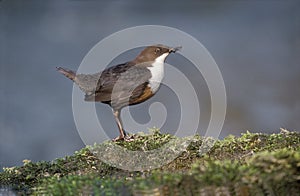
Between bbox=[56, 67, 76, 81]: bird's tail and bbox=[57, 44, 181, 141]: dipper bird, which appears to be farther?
bbox=[56, 67, 76, 81]: bird's tail

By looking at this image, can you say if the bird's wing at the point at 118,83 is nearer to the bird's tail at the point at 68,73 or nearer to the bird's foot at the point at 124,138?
the bird's tail at the point at 68,73

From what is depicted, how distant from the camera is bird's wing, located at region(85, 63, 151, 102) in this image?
492cm

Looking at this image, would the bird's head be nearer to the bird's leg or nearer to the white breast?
the white breast

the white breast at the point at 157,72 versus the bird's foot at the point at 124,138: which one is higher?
the white breast at the point at 157,72

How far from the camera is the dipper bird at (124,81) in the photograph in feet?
16.2

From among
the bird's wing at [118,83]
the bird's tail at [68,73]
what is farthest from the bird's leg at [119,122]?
the bird's tail at [68,73]

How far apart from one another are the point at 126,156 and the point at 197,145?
700 millimetres

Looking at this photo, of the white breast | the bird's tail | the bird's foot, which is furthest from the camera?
the bird's tail

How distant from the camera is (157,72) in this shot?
505 cm

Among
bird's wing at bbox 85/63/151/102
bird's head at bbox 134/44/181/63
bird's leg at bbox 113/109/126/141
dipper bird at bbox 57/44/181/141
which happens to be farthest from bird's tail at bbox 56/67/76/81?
bird's head at bbox 134/44/181/63

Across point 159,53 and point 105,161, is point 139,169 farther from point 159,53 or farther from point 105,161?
point 159,53

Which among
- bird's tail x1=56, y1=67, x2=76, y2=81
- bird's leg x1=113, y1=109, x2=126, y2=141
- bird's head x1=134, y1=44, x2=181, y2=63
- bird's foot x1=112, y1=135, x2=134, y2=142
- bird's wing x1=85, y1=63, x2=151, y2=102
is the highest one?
bird's head x1=134, y1=44, x2=181, y2=63

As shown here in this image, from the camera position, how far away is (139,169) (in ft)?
13.6

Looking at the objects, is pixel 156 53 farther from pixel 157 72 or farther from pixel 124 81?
pixel 124 81
